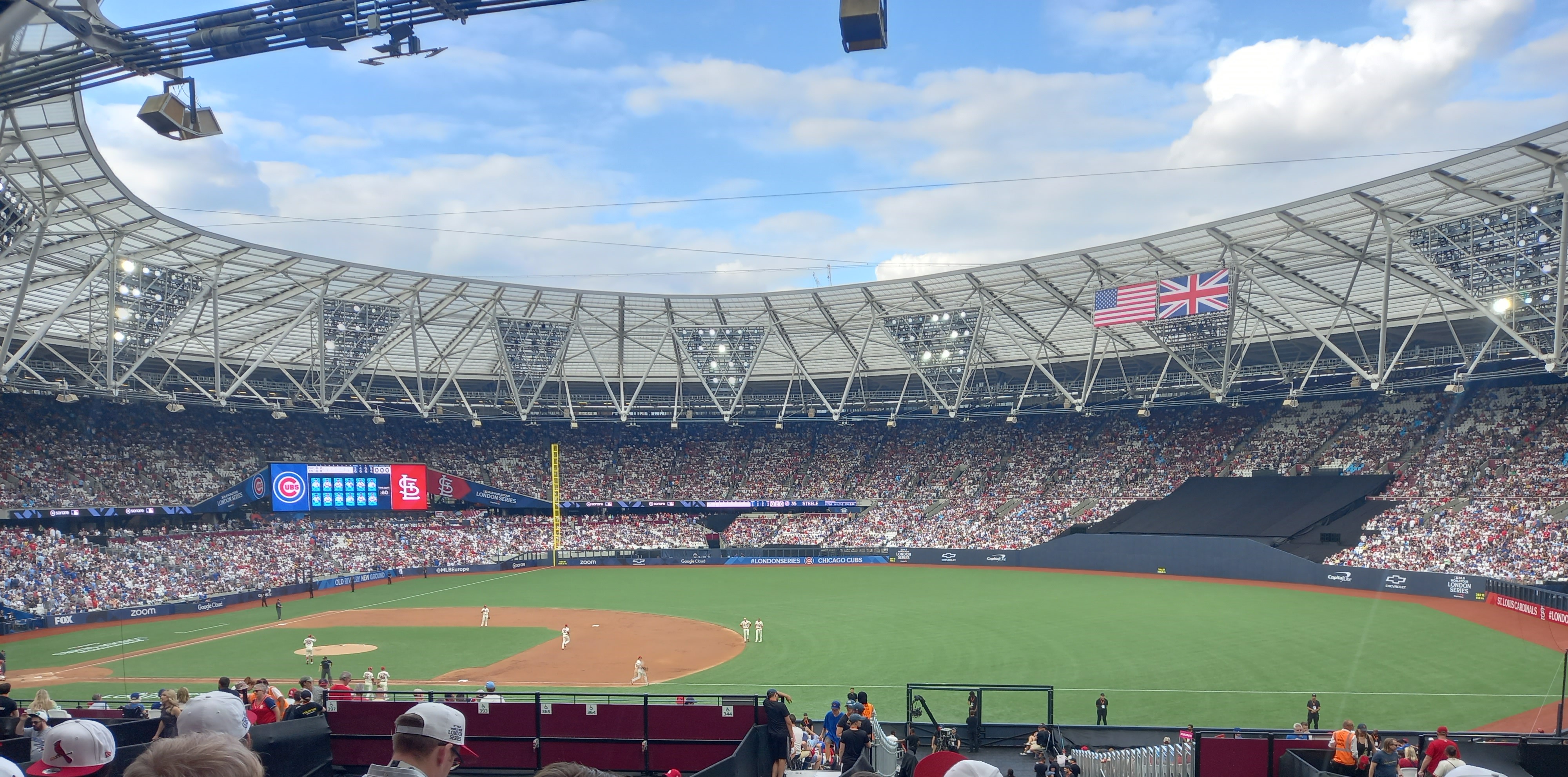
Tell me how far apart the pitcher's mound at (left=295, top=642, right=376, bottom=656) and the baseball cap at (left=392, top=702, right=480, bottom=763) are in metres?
31.4

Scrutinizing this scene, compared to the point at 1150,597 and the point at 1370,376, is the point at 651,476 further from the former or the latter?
the point at 1370,376

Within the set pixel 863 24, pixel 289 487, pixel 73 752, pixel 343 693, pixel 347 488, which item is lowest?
pixel 343 693

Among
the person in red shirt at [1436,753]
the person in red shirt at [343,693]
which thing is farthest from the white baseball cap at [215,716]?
the person in red shirt at [1436,753]

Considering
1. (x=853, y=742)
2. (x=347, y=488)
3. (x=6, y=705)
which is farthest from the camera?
(x=347, y=488)

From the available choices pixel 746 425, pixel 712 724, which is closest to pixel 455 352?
pixel 746 425

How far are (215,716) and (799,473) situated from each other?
68338 mm

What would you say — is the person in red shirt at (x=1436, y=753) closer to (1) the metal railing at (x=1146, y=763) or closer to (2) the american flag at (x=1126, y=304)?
(1) the metal railing at (x=1146, y=763)

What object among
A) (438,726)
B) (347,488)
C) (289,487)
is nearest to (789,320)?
(347,488)

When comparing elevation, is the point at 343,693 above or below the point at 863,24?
below

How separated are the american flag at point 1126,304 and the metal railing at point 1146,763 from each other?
28.5 m

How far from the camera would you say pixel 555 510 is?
62469mm

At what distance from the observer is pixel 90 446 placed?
52219 millimetres

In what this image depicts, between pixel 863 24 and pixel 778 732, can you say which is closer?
pixel 863 24

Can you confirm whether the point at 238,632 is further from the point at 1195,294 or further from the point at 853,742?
the point at 1195,294
